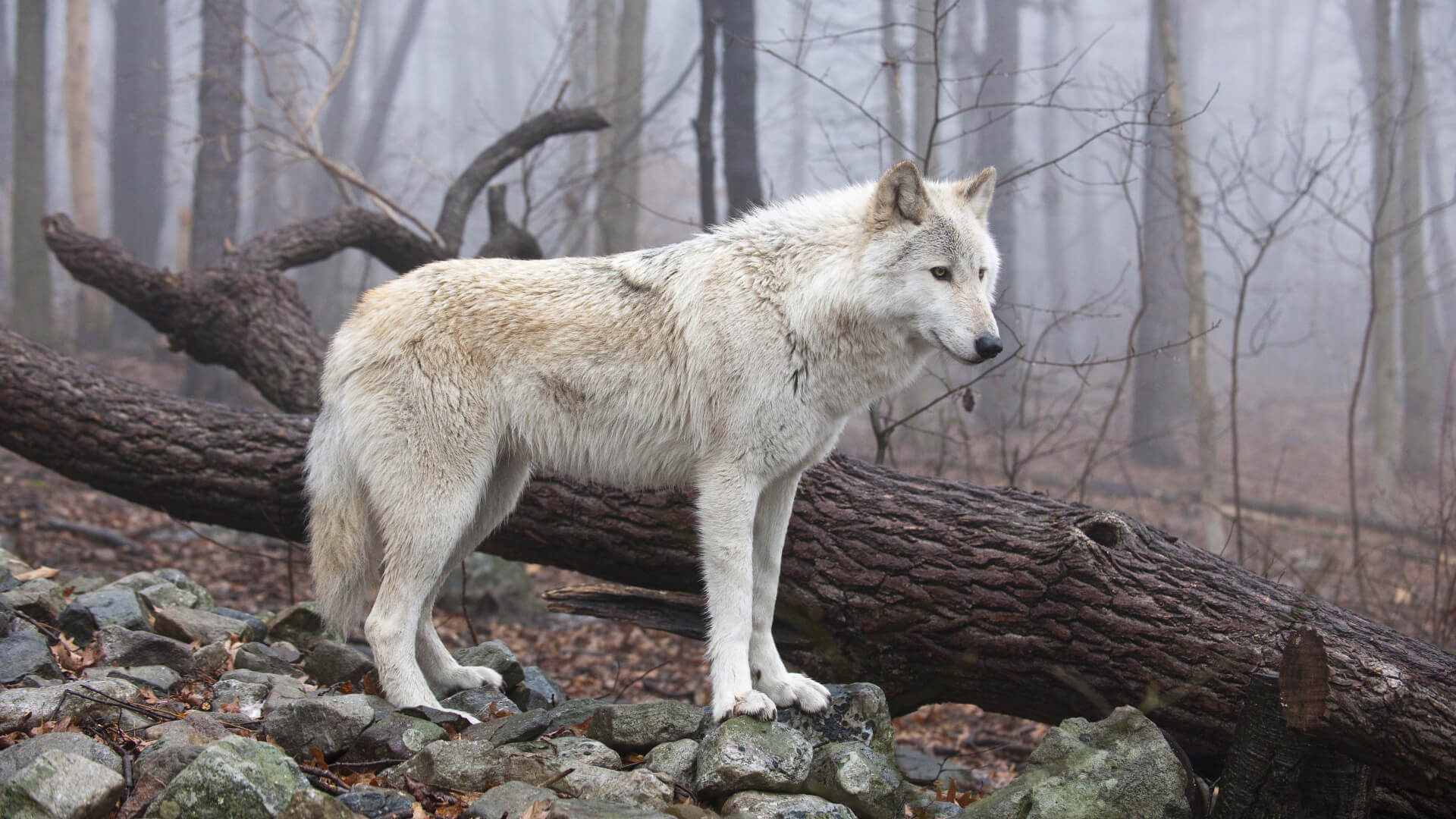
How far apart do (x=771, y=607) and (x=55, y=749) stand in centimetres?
269

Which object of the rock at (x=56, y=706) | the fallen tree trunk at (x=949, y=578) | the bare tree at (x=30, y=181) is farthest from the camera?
the bare tree at (x=30, y=181)

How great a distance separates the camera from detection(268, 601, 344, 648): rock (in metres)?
5.52

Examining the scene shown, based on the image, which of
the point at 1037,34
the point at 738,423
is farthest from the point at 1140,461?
the point at 1037,34

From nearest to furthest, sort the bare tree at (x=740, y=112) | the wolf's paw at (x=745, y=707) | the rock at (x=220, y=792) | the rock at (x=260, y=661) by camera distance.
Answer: the rock at (x=220, y=792)
the wolf's paw at (x=745, y=707)
the rock at (x=260, y=661)
the bare tree at (x=740, y=112)

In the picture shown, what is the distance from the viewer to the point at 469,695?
470 cm

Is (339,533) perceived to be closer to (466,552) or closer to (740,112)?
(466,552)

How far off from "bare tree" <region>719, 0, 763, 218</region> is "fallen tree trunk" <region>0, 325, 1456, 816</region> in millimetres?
5506

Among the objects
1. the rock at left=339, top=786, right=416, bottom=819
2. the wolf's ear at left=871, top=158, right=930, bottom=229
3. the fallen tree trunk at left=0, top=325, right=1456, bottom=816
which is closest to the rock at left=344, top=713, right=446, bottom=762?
the rock at left=339, top=786, right=416, bottom=819

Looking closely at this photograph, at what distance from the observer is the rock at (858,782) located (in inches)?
149

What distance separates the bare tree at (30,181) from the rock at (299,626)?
12155 millimetres

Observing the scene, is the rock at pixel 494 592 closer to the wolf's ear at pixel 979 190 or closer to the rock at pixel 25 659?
the rock at pixel 25 659

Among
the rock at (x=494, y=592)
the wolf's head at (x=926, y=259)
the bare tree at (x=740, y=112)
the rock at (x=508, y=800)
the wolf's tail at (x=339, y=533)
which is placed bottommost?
the rock at (x=494, y=592)

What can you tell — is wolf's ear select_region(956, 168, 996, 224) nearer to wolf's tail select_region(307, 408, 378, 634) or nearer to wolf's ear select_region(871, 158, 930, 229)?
wolf's ear select_region(871, 158, 930, 229)

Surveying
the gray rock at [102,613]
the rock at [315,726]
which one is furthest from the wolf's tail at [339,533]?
the gray rock at [102,613]
